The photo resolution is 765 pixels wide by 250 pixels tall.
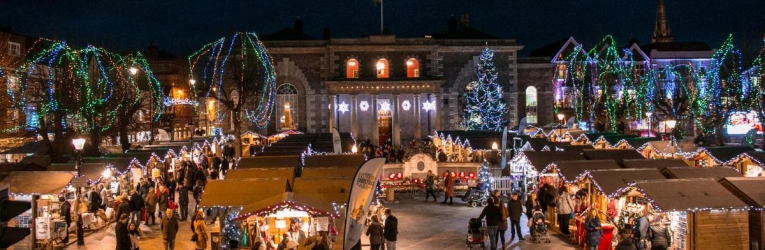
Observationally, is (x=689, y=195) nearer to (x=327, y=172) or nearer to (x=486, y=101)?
(x=327, y=172)

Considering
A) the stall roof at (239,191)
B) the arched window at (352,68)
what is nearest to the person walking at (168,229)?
the stall roof at (239,191)

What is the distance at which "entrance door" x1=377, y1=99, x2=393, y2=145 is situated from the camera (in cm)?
5466

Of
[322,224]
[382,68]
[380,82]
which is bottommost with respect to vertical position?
[322,224]

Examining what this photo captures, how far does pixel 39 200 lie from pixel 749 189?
18.4m

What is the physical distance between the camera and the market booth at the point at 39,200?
723 inches

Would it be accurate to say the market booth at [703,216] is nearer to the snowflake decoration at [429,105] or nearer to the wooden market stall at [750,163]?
the wooden market stall at [750,163]

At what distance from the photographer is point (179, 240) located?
19.4 meters

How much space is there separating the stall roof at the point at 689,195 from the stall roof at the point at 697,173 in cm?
238

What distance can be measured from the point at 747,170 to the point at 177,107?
5285cm

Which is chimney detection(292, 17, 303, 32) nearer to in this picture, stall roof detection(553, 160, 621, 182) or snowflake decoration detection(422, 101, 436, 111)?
snowflake decoration detection(422, 101, 436, 111)

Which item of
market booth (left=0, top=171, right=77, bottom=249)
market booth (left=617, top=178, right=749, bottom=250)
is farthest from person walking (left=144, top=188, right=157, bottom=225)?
market booth (left=617, top=178, right=749, bottom=250)

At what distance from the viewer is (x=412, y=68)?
5572 cm

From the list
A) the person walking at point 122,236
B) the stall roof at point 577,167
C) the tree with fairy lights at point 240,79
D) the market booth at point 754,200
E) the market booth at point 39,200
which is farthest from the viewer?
the tree with fairy lights at point 240,79

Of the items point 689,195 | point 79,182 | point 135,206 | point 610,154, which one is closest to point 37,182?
point 79,182
